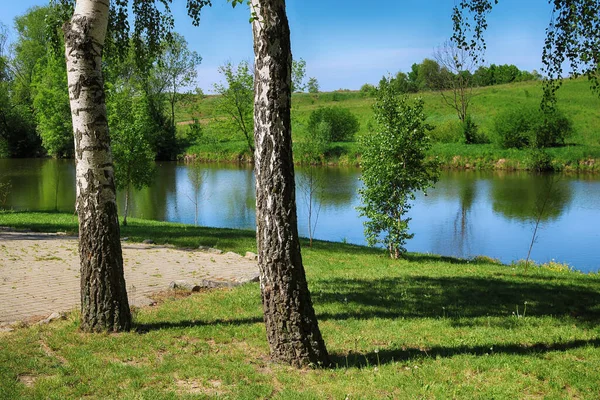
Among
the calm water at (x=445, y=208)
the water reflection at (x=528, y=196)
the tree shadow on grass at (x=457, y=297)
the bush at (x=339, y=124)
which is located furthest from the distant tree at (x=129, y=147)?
the bush at (x=339, y=124)

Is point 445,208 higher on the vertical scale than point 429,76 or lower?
lower

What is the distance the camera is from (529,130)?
45.2 meters

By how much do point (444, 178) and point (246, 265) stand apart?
97.1 ft

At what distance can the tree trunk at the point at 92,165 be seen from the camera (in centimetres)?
573

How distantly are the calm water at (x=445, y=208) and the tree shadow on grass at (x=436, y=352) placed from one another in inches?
379

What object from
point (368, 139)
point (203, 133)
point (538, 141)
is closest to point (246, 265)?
point (368, 139)

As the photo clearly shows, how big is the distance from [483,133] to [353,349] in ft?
163

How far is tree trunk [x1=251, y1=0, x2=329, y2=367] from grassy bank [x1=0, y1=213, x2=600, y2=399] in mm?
335

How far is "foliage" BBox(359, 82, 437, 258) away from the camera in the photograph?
42.1 feet

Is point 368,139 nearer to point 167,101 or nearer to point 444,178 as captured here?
point 444,178

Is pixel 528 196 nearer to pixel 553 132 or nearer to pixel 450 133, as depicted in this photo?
pixel 553 132

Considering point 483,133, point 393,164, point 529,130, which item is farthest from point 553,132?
point 393,164

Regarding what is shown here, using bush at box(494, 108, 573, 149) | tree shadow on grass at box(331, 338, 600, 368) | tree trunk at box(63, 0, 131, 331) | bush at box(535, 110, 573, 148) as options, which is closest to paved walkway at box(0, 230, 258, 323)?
tree trunk at box(63, 0, 131, 331)

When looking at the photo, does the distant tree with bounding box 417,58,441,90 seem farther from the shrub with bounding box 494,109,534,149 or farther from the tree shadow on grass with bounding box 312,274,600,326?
the tree shadow on grass with bounding box 312,274,600,326
